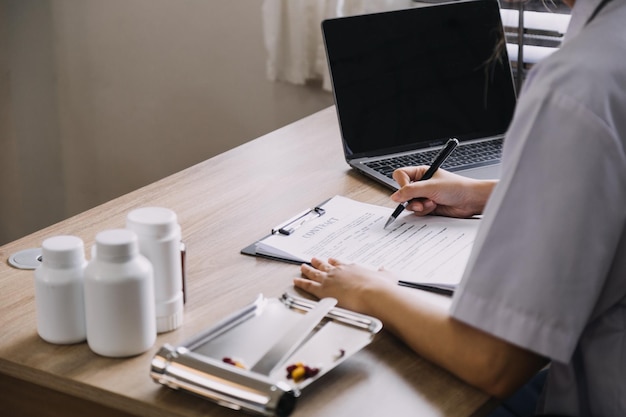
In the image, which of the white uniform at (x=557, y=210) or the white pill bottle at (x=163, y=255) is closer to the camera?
the white uniform at (x=557, y=210)

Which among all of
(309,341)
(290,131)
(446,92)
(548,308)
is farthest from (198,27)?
(548,308)

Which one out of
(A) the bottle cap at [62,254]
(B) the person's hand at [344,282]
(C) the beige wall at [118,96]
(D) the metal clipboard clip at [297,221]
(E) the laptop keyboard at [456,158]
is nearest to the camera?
(A) the bottle cap at [62,254]

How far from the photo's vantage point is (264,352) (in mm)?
964

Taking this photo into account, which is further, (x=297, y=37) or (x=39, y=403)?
(x=297, y=37)

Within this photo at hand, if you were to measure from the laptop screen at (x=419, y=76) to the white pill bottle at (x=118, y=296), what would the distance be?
72cm

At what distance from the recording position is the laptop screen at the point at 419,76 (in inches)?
64.6

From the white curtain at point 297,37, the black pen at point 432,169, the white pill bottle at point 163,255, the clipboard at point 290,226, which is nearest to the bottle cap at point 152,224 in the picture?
the white pill bottle at point 163,255

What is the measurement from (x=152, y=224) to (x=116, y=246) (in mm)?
67

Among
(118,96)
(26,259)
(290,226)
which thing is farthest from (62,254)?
(118,96)

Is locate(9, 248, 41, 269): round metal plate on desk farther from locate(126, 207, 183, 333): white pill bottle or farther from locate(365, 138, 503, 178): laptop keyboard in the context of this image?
locate(365, 138, 503, 178): laptop keyboard

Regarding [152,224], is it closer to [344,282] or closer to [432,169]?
[344,282]

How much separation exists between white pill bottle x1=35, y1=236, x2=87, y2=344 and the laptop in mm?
676

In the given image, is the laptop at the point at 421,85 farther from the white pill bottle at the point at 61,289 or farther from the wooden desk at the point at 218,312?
the white pill bottle at the point at 61,289

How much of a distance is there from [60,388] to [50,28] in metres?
2.28
